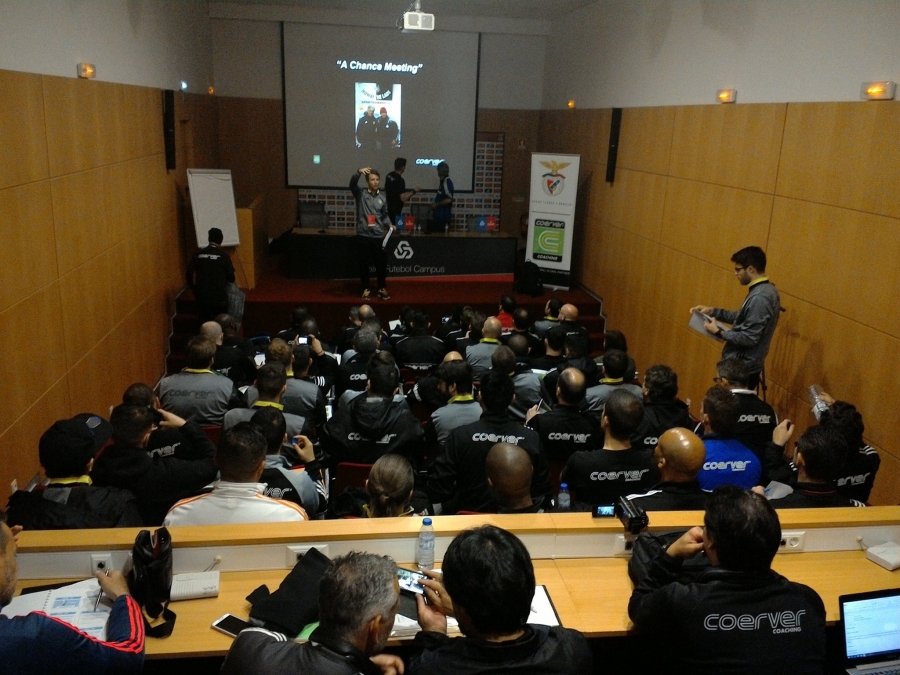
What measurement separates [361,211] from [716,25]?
13.9ft

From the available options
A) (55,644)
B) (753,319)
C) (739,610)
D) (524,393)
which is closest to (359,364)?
(524,393)

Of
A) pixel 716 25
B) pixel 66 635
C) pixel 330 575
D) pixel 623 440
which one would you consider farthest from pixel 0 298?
pixel 716 25

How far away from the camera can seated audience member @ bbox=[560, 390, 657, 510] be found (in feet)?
10.4

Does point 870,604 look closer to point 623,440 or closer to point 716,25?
point 623,440

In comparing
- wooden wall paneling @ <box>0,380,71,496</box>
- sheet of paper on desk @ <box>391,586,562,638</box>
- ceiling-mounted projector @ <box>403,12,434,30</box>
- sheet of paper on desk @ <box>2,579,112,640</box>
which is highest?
ceiling-mounted projector @ <box>403,12,434,30</box>

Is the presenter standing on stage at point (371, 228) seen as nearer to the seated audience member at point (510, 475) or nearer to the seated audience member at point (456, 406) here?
the seated audience member at point (456, 406)

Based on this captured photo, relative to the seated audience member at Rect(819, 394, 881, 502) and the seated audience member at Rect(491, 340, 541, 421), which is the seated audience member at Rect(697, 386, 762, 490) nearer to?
the seated audience member at Rect(819, 394, 881, 502)

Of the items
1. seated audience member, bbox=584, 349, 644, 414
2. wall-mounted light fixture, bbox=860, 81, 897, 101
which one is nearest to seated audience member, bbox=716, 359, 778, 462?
seated audience member, bbox=584, 349, 644, 414

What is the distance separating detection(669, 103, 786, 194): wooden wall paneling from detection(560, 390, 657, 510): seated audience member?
3.21 m

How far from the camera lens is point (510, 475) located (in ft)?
9.42

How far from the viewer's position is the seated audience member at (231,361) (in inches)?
208

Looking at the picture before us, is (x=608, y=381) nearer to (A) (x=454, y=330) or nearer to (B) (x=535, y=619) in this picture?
(A) (x=454, y=330)

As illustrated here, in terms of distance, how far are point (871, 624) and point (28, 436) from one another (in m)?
4.46

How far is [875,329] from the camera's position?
171 inches
